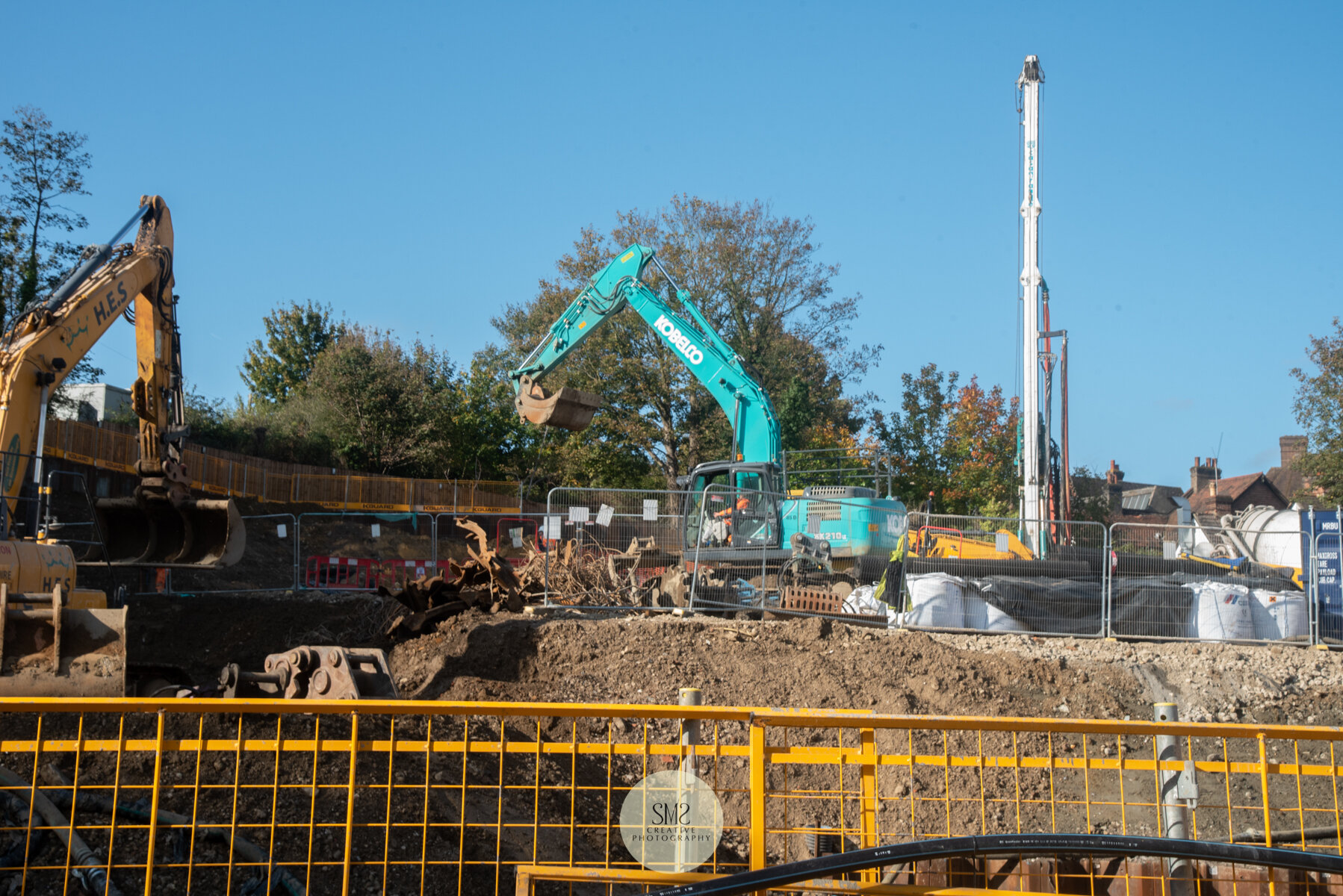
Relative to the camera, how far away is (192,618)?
16.1 meters

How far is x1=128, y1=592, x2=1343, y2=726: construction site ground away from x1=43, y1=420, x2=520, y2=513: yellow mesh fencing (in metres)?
19.8

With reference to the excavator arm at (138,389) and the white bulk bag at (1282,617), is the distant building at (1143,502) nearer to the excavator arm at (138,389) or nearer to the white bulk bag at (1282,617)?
the white bulk bag at (1282,617)

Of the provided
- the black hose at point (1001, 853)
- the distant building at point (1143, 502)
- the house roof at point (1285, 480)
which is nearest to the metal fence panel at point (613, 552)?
the black hose at point (1001, 853)

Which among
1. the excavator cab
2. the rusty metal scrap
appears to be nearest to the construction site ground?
the rusty metal scrap

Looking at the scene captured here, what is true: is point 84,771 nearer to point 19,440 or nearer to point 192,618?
point 19,440

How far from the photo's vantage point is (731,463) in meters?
15.8

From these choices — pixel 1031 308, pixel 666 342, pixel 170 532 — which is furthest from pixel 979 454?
pixel 170 532

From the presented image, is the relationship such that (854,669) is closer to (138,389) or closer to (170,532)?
(170,532)

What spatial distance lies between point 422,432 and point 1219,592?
30.0 m

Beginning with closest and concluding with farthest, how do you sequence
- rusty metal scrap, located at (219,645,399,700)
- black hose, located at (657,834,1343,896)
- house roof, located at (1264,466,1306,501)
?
1. black hose, located at (657,834,1343,896)
2. rusty metal scrap, located at (219,645,399,700)
3. house roof, located at (1264,466,1306,501)

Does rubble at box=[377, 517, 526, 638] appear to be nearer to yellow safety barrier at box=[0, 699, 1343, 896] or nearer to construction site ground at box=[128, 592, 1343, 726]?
construction site ground at box=[128, 592, 1343, 726]

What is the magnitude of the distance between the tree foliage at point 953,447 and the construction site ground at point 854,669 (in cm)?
2284

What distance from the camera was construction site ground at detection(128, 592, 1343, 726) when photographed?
10648 millimetres

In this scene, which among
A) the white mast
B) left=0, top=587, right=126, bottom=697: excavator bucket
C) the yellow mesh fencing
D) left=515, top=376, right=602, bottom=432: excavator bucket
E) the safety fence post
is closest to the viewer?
the safety fence post
